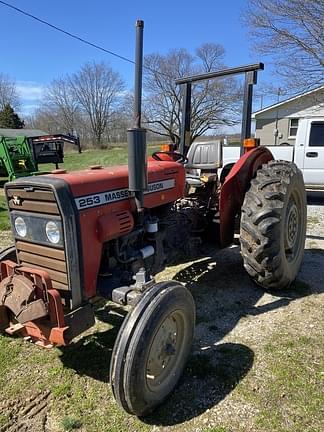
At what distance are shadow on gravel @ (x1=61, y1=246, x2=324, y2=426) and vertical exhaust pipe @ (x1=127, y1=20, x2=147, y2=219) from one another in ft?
4.27

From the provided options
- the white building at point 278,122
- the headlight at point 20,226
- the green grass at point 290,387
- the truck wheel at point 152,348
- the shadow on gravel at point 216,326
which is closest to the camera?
the truck wheel at point 152,348

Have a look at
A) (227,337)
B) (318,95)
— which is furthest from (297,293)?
(318,95)

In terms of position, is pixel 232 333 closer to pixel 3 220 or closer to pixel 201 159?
pixel 201 159

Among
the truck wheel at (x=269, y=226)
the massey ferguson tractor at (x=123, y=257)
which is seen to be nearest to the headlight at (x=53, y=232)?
the massey ferguson tractor at (x=123, y=257)

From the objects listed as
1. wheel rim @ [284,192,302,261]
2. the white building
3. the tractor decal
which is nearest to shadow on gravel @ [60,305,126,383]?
the tractor decal

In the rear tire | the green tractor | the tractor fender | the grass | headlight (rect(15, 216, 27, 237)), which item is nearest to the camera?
headlight (rect(15, 216, 27, 237))

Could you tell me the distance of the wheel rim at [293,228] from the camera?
3564mm

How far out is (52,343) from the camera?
7.27 ft

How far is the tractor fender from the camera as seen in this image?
137 inches

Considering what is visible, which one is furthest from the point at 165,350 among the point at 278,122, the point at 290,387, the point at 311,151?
the point at 278,122

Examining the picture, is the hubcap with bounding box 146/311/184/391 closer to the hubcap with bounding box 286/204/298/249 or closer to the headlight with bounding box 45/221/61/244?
the headlight with bounding box 45/221/61/244

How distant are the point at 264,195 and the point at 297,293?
113 centimetres

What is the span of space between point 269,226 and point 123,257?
1270 mm

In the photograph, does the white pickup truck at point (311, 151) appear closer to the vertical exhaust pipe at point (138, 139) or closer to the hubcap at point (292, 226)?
the hubcap at point (292, 226)
